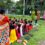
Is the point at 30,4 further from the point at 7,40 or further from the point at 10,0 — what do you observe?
the point at 7,40

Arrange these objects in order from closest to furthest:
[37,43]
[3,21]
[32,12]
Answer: [3,21], [37,43], [32,12]

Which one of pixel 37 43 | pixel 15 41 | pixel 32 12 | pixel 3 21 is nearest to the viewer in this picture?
pixel 3 21

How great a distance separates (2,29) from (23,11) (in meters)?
7.06

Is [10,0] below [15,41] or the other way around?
the other way around

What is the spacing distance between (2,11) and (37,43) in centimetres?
196

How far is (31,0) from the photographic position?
9.81 m

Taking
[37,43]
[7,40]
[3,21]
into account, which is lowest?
[37,43]

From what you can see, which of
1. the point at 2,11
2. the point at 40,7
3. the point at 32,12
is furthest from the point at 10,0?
the point at 2,11

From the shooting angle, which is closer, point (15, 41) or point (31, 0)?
point (15, 41)

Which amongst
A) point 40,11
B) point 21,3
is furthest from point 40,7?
point 21,3

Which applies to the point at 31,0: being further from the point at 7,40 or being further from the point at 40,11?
the point at 7,40

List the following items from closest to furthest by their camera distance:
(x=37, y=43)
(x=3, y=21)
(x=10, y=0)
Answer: (x=3, y=21)
(x=37, y=43)
(x=10, y=0)

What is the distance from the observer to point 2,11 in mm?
3029

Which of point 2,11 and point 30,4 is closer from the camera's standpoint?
point 2,11
